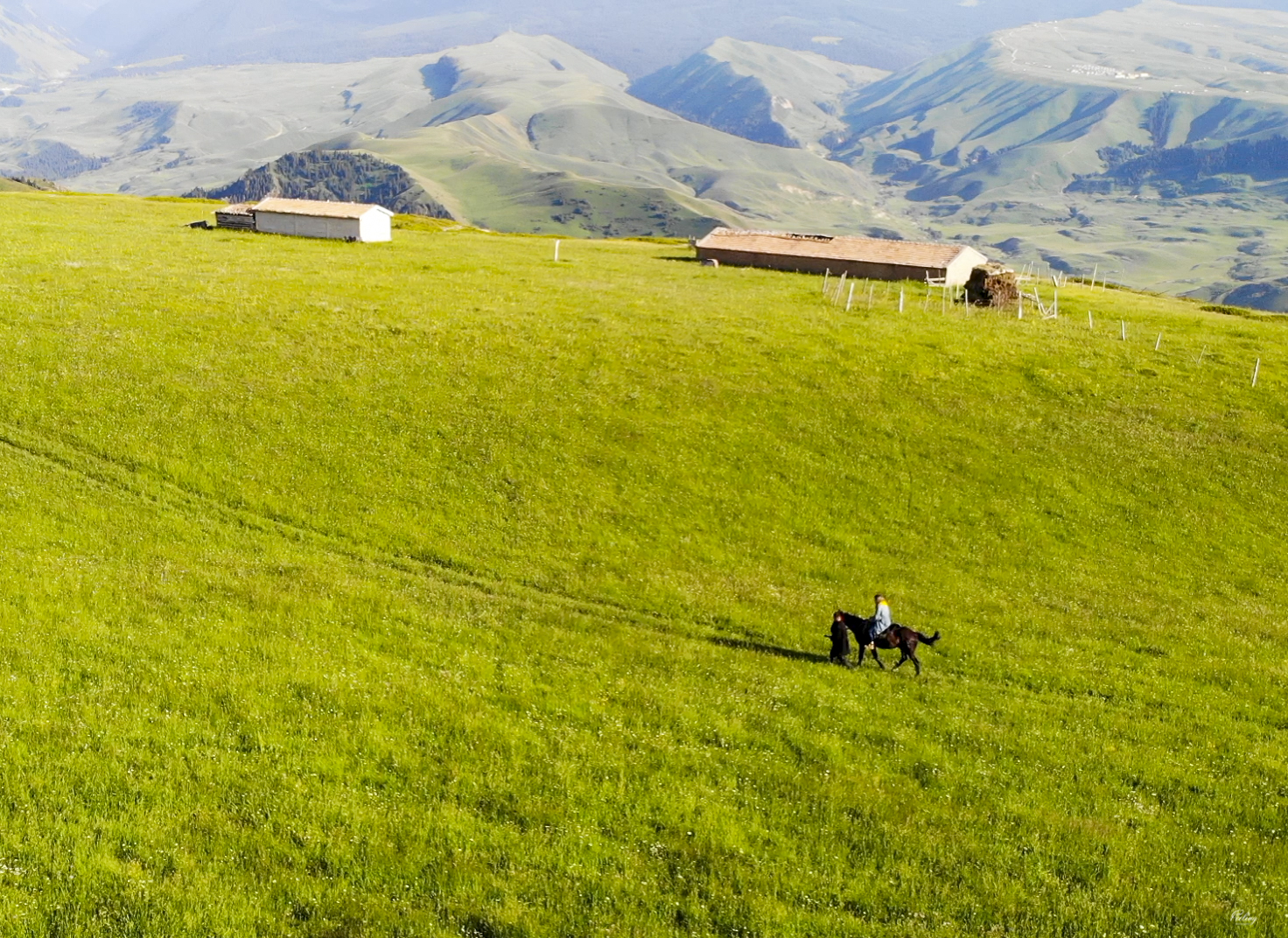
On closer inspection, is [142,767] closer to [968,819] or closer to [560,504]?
[968,819]

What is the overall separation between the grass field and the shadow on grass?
0.68 feet

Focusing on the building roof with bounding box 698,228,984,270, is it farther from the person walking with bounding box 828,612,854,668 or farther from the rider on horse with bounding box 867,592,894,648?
the person walking with bounding box 828,612,854,668

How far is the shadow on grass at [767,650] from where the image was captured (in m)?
24.5

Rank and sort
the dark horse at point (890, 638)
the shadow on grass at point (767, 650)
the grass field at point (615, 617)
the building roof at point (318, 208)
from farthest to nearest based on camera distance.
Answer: the building roof at point (318, 208) → the shadow on grass at point (767, 650) → the dark horse at point (890, 638) → the grass field at point (615, 617)

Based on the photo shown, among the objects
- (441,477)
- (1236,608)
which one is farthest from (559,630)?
(1236,608)

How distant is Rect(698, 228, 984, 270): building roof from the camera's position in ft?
269

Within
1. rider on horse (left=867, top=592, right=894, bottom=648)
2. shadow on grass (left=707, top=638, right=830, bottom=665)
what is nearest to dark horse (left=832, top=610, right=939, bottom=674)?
rider on horse (left=867, top=592, right=894, bottom=648)

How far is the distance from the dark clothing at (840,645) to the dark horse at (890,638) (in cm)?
25

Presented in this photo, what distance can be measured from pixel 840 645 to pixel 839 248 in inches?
2760

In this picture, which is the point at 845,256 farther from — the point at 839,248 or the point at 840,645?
the point at 840,645

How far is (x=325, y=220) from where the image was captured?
89.9 m

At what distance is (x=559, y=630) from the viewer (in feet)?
80.9

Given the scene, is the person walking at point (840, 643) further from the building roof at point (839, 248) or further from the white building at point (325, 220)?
the white building at point (325, 220)

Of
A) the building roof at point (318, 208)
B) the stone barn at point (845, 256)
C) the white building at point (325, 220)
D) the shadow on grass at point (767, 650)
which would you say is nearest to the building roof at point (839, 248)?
the stone barn at point (845, 256)
